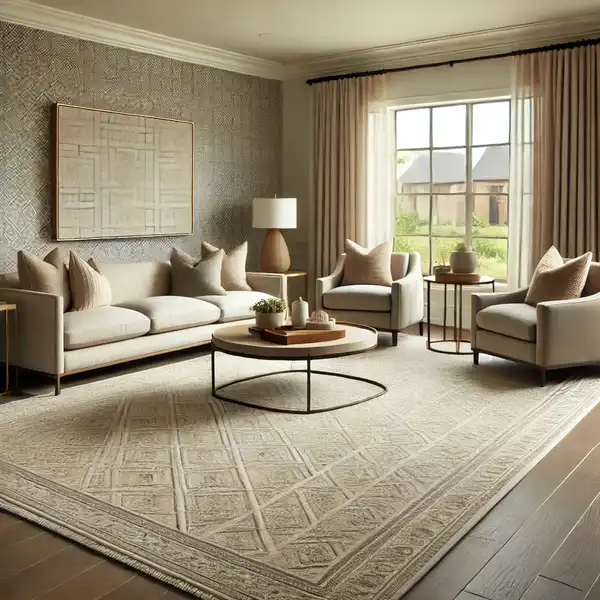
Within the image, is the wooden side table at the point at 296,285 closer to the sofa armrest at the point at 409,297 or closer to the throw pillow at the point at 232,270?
the throw pillow at the point at 232,270

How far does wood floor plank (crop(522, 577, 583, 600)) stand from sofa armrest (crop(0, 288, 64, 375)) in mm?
3490

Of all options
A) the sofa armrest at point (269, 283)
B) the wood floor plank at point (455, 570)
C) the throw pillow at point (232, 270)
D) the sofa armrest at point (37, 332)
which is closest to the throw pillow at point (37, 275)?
the sofa armrest at point (37, 332)

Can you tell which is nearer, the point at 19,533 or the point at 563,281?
the point at 19,533

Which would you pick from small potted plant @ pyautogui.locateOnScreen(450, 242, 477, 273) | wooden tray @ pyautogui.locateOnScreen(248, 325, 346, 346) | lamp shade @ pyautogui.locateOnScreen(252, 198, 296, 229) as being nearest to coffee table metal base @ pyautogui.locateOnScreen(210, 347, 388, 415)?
wooden tray @ pyautogui.locateOnScreen(248, 325, 346, 346)

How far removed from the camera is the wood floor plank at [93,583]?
2.46m

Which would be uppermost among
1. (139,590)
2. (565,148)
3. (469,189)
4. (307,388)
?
(565,148)

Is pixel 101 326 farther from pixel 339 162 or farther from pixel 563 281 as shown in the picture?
pixel 339 162

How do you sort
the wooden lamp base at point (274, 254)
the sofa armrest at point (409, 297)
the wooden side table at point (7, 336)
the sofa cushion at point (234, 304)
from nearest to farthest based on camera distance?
the wooden side table at point (7, 336)
the sofa cushion at point (234, 304)
the sofa armrest at point (409, 297)
the wooden lamp base at point (274, 254)

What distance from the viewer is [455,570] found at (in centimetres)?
263

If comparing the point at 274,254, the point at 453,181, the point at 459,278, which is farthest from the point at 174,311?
the point at 453,181

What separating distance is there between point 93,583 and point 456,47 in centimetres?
620

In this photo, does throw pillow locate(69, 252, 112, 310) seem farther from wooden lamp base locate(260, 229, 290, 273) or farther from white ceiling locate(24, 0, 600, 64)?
wooden lamp base locate(260, 229, 290, 273)

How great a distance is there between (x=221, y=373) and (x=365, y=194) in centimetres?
315

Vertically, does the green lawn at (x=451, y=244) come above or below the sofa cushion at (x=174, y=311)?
above
